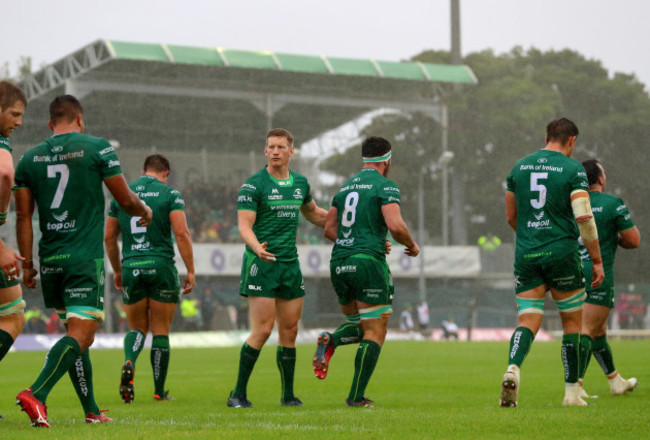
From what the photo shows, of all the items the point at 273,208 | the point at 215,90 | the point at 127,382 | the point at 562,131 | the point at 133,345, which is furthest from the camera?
the point at 215,90

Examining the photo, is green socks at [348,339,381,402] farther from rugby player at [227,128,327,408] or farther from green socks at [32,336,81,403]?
green socks at [32,336,81,403]

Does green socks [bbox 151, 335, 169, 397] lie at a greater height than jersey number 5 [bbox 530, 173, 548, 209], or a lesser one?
lesser

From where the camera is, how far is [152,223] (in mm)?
11172

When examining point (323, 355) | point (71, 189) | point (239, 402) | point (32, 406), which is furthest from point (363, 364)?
point (32, 406)

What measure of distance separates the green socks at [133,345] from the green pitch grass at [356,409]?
491 mm

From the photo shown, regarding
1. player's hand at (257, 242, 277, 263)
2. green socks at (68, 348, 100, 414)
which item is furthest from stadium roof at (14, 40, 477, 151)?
green socks at (68, 348, 100, 414)

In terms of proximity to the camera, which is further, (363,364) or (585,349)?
(585,349)

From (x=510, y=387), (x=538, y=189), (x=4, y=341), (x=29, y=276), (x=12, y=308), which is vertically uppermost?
(x=538, y=189)

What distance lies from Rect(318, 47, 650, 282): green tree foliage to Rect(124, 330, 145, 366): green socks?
52.5 m

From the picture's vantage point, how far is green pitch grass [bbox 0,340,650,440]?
23.2 ft

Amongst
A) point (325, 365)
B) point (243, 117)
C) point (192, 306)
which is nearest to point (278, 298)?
point (325, 365)

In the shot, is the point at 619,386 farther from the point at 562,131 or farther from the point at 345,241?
the point at 345,241

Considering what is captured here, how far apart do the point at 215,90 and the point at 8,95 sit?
39492 mm

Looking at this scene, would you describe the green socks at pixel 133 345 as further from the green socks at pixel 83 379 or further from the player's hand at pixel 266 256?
the green socks at pixel 83 379
